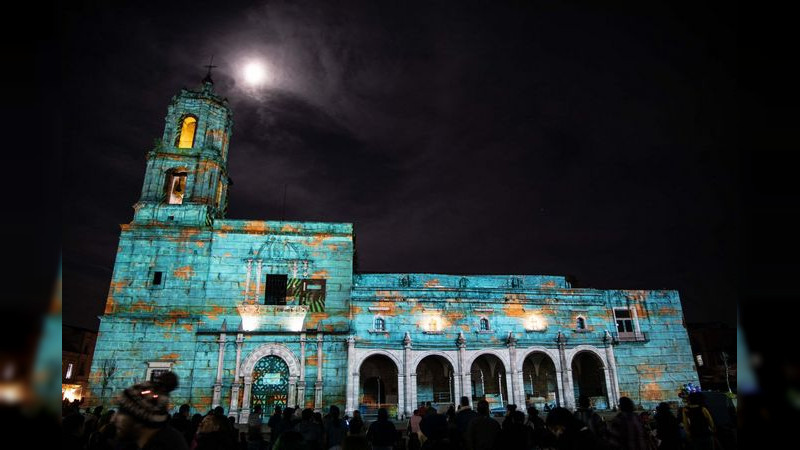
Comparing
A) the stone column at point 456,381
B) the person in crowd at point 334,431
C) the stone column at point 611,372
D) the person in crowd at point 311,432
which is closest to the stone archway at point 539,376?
the stone column at point 611,372

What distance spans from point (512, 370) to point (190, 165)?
90.4 feet

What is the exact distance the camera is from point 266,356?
26969 millimetres

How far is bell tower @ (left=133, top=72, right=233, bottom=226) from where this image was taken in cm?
3031

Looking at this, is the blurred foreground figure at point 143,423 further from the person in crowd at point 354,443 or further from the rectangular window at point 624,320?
the rectangular window at point 624,320

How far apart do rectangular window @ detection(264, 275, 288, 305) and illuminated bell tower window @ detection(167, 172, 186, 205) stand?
9621mm

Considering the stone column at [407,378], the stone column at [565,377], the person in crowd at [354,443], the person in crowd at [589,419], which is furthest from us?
the stone column at [565,377]

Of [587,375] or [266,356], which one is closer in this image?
[266,356]

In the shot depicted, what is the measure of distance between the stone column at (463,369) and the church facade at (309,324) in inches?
2.6

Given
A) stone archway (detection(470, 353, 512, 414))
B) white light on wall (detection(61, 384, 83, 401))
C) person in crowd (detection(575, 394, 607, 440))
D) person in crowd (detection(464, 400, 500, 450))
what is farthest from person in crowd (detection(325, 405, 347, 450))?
white light on wall (detection(61, 384, 83, 401))

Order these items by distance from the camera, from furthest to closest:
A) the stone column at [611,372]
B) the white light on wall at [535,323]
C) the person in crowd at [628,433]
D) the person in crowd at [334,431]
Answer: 1. the white light on wall at [535,323]
2. the stone column at [611,372]
3. the person in crowd at [334,431]
4. the person in crowd at [628,433]

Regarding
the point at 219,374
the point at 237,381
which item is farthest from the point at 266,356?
the point at 219,374

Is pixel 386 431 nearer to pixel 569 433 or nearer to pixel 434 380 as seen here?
pixel 569 433

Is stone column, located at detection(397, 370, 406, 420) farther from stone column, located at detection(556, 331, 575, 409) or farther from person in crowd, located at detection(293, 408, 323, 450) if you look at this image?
person in crowd, located at detection(293, 408, 323, 450)

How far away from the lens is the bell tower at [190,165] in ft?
99.5
